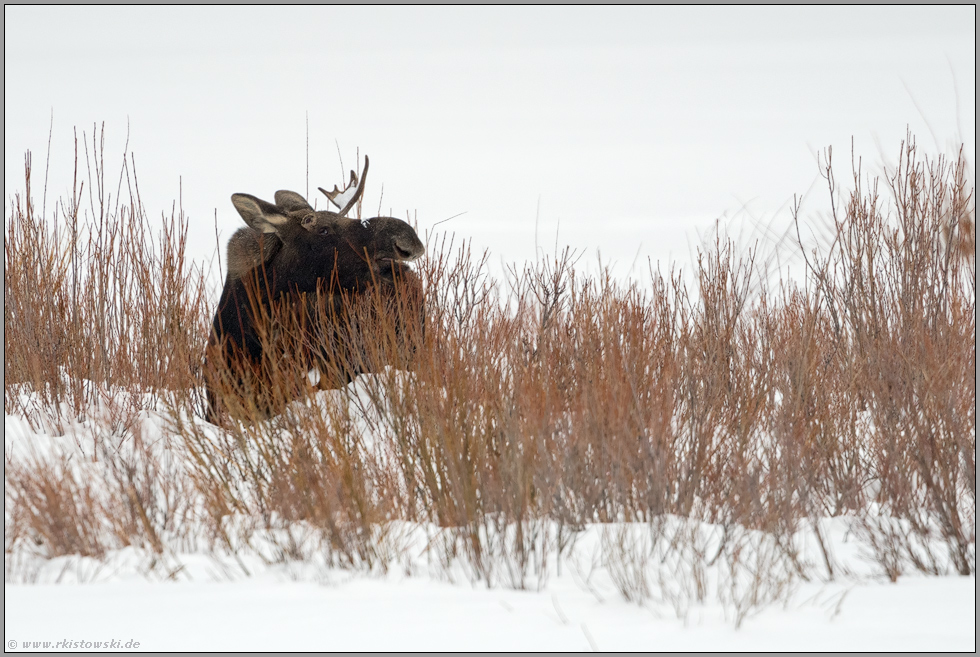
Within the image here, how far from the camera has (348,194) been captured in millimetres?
7102

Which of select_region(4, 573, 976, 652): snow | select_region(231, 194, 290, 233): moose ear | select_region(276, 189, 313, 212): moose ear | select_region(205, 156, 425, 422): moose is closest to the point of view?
select_region(4, 573, 976, 652): snow

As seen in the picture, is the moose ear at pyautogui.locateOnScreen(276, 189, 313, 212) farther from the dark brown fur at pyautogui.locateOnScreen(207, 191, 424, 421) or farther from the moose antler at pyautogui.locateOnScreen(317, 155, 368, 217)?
the moose antler at pyautogui.locateOnScreen(317, 155, 368, 217)

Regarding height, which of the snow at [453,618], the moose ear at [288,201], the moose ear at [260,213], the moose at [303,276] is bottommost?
the snow at [453,618]

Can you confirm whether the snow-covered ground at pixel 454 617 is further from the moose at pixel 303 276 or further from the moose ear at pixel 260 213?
the moose ear at pixel 260 213

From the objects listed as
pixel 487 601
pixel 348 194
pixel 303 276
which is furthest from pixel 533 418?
pixel 348 194

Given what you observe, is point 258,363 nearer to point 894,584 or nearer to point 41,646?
point 41,646

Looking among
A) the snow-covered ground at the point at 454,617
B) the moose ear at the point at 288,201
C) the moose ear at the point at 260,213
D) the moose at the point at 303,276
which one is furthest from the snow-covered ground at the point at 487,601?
the moose ear at the point at 288,201

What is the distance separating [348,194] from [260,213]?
1107 millimetres

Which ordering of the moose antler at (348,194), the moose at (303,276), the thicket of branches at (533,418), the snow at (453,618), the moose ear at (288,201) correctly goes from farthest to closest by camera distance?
the moose antler at (348,194) → the moose ear at (288,201) → the moose at (303,276) → the thicket of branches at (533,418) → the snow at (453,618)

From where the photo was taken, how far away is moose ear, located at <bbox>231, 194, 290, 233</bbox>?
20.1ft

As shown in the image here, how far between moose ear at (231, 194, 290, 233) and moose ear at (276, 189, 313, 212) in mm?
95

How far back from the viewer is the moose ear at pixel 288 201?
6.33 metres

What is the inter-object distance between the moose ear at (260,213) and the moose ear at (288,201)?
0.31ft

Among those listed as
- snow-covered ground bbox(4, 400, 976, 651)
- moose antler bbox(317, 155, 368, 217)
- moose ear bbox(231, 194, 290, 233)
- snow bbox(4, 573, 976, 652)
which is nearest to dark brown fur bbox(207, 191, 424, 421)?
moose ear bbox(231, 194, 290, 233)
